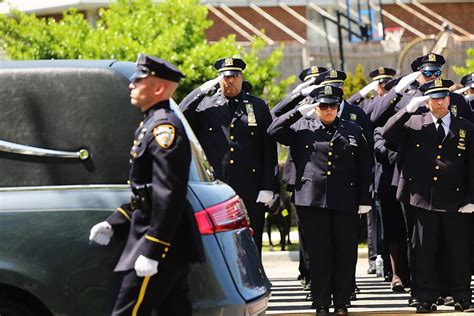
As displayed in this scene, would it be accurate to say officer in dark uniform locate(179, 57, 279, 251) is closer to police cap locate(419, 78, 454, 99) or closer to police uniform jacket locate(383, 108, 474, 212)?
police uniform jacket locate(383, 108, 474, 212)

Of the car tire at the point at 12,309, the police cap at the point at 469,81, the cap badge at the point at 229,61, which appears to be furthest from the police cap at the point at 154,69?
the police cap at the point at 469,81

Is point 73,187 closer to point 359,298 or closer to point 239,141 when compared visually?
point 239,141

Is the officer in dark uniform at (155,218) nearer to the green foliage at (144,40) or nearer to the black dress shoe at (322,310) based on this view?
the black dress shoe at (322,310)

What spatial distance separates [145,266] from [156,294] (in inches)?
8.4

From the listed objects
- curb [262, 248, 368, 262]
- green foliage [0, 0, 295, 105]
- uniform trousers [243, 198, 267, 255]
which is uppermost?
green foliage [0, 0, 295, 105]

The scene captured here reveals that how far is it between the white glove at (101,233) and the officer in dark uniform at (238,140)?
181 inches

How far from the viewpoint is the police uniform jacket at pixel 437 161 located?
35.2 ft

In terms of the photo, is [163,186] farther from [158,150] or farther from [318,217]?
[318,217]

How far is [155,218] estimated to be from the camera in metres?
6.23

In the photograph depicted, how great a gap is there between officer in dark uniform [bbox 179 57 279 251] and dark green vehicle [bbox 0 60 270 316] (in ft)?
13.7

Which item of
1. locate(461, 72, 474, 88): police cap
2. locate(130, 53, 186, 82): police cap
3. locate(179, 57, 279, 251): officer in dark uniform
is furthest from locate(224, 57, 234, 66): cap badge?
locate(130, 53, 186, 82): police cap

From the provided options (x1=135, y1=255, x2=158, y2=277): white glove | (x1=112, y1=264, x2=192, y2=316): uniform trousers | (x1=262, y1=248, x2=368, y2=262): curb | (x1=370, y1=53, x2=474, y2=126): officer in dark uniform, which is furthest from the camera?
(x1=262, y1=248, x2=368, y2=262): curb

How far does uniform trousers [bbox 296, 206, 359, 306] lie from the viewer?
34.2 ft

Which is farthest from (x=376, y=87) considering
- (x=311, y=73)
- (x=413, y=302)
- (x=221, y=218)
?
(x=221, y=218)
